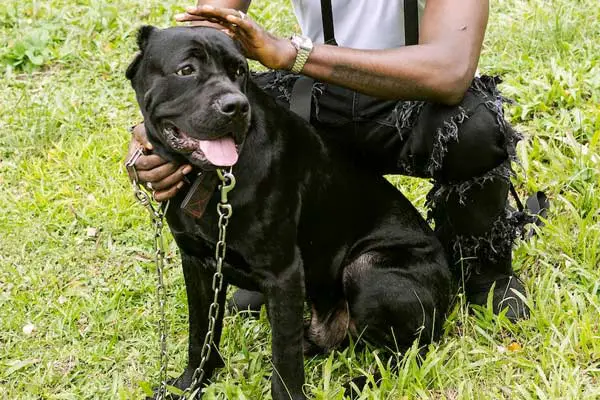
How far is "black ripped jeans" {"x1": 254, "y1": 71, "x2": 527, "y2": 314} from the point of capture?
3127 millimetres

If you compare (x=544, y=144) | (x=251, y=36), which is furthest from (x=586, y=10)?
(x=251, y=36)

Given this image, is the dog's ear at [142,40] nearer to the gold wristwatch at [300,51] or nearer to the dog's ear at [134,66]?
the dog's ear at [134,66]

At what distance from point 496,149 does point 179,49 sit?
4.20ft

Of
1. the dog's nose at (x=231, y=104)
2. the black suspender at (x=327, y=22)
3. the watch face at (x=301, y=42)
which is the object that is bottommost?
the black suspender at (x=327, y=22)

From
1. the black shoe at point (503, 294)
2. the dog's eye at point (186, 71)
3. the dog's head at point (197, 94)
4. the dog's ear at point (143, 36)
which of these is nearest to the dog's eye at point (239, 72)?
the dog's head at point (197, 94)

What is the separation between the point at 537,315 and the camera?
3242 millimetres

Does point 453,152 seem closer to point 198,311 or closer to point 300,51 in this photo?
point 300,51

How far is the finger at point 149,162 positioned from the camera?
2766 millimetres

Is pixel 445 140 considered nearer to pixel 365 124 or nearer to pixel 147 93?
pixel 365 124

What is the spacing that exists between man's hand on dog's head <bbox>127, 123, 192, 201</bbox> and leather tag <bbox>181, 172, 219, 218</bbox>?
0.22ft

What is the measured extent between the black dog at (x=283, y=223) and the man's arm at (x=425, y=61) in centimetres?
24

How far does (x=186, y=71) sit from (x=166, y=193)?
0.44m

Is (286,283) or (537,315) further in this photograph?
(537,315)

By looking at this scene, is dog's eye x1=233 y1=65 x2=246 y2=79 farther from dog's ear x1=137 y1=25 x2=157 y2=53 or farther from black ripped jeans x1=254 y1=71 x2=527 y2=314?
black ripped jeans x1=254 y1=71 x2=527 y2=314
